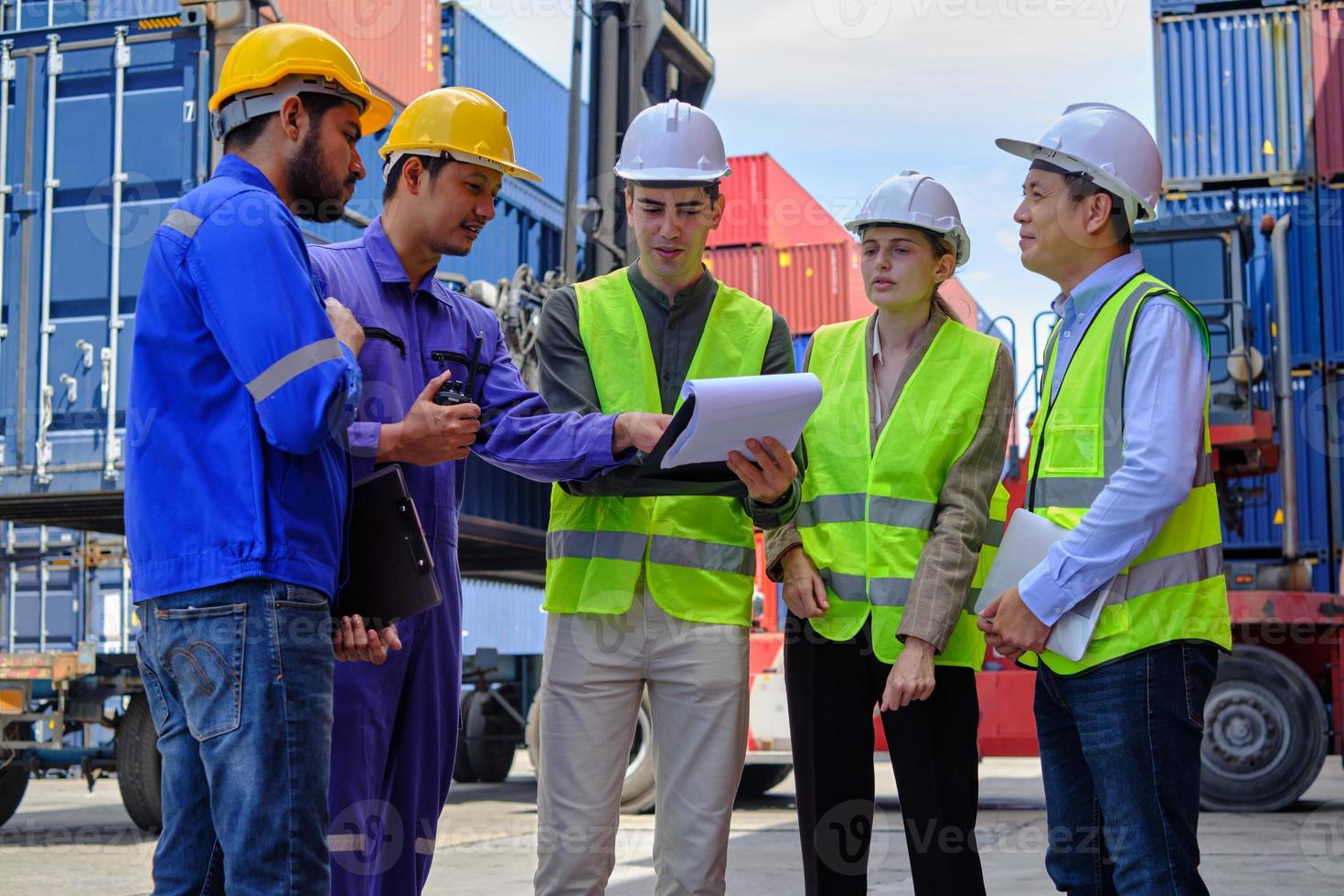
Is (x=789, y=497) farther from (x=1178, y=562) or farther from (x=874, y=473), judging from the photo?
(x=1178, y=562)

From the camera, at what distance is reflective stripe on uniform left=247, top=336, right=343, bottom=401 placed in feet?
7.45

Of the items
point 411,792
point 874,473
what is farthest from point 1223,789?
point 411,792

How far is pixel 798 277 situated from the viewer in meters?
20.1

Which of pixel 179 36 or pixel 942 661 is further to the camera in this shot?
pixel 179 36

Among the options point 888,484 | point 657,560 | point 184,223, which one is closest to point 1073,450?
point 888,484

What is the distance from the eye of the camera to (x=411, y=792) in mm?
3061

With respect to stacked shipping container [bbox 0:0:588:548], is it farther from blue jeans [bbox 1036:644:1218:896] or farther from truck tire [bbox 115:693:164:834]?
blue jeans [bbox 1036:644:1218:896]

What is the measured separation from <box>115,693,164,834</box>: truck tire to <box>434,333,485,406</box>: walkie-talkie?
5397 millimetres

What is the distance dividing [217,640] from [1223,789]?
800cm

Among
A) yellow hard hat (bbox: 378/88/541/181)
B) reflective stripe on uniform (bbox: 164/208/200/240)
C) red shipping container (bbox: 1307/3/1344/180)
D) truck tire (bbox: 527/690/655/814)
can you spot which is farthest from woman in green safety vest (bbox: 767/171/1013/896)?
red shipping container (bbox: 1307/3/1344/180)

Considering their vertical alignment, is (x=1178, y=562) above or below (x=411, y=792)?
above

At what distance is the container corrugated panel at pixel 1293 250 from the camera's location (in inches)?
431

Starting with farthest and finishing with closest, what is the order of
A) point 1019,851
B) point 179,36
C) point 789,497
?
1. point 179,36
2. point 1019,851
3. point 789,497

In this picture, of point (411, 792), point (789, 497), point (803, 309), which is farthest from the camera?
point (803, 309)
